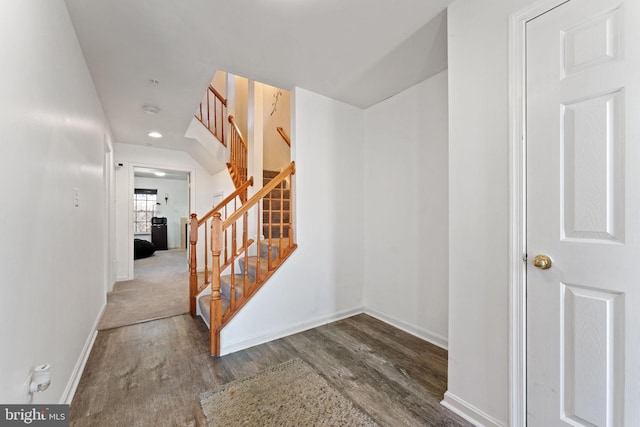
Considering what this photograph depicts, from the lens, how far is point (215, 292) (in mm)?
2168

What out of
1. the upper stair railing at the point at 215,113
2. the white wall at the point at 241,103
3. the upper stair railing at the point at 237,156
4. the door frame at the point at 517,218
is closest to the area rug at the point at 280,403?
the door frame at the point at 517,218

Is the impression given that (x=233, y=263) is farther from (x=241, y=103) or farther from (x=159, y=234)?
(x=159, y=234)

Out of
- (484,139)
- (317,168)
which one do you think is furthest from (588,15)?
(317,168)

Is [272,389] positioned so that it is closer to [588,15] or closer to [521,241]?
[521,241]

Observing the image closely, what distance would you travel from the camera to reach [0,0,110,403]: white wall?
0.93 metres

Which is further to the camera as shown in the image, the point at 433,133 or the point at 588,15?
the point at 433,133

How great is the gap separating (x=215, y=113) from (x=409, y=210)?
371 cm

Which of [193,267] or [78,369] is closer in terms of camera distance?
[78,369]

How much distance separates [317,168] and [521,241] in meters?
1.89

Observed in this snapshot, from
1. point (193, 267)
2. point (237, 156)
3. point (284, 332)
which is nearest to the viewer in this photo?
point (284, 332)

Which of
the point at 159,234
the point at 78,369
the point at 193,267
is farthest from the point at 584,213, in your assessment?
the point at 159,234

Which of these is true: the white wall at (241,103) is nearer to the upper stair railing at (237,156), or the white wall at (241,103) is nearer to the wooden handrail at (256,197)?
the upper stair railing at (237,156)

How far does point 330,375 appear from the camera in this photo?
6.10 ft

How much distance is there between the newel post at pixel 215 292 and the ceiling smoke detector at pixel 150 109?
195cm
